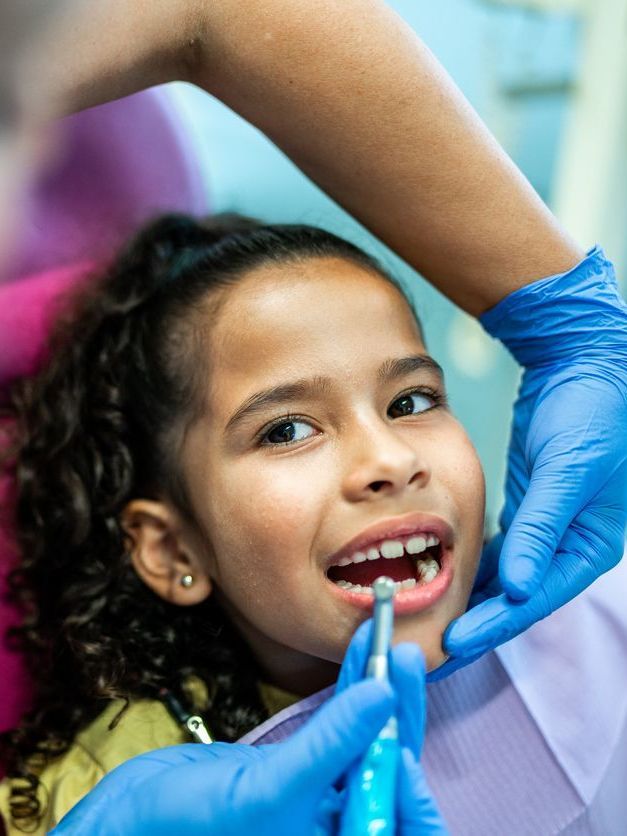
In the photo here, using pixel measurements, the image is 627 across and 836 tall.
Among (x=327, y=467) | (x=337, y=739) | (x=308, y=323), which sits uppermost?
(x=308, y=323)

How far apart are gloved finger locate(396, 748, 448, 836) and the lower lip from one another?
0.69 ft

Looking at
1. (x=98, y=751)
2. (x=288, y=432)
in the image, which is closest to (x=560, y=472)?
(x=288, y=432)

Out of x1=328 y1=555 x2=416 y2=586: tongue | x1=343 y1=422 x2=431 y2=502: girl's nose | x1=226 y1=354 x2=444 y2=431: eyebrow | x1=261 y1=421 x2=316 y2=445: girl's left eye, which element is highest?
x1=226 y1=354 x2=444 y2=431: eyebrow

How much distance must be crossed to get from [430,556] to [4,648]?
606mm

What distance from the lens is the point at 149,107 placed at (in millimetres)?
1681

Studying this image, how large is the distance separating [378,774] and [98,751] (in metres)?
0.54

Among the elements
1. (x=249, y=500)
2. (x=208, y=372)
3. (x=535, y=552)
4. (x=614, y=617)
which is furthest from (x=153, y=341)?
(x=614, y=617)

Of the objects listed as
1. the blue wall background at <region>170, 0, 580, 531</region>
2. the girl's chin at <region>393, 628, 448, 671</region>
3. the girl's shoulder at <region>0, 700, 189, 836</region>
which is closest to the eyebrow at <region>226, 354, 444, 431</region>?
the girl's chin at <region>393, 628, 448, 671</region>

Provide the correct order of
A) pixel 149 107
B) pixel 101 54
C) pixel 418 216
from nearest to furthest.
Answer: pixel 101 54 → pixel 418 216 → pixel 149 107

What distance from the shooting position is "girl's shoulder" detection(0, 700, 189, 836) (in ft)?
3.80

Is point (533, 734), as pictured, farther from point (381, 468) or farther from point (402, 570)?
point (381, 468)

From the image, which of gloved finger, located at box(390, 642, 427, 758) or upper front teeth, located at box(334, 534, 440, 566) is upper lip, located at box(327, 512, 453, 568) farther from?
gloved finger, located at box(390, 642, 427, 758)

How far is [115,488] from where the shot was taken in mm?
1304

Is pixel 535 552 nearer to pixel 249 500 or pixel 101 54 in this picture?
pixel 249 500
